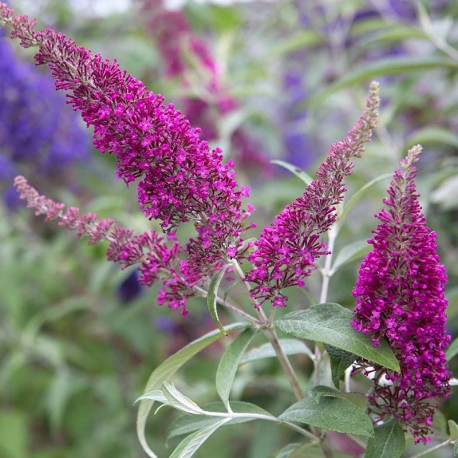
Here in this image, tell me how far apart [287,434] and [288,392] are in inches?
15.8

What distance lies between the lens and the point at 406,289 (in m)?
0.61

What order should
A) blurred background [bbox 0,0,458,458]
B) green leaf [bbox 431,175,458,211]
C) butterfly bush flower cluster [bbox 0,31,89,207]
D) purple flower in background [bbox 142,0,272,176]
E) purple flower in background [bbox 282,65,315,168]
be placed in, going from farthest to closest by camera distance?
purple flower in background [bbox 282,65,315,168] → purple flower in background [bbox 142,0,272,176] → butterfly bush flower cluster [bbox 0,31,89,207] → blurred background [bbox 0,0,458,458] → green leaf [bbox 431,175,458,211]

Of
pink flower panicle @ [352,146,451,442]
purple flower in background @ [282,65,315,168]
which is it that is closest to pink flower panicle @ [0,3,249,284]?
pink flower panicle @ [352,146,451,442]

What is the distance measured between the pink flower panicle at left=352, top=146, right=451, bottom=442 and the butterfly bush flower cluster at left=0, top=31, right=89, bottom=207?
4.55ft

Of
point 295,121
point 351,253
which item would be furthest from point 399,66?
point 295,121

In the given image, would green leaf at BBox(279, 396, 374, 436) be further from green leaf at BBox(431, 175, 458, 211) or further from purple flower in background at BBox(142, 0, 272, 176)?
purple flower in background at BBox(142, 0, 272, 176)

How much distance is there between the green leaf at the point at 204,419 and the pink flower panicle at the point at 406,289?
17 centimetres

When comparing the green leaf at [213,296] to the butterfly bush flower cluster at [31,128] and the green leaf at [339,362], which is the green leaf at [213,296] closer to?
the green leaf at [339,362]

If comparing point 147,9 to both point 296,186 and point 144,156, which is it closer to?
point 296,186

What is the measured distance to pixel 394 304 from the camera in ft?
2.02

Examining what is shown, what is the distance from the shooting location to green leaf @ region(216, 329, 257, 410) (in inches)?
26.6

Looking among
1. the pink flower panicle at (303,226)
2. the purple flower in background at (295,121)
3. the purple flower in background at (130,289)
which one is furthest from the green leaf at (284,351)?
the purple flower in background at (295,121)

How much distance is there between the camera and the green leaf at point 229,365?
2.22 feet

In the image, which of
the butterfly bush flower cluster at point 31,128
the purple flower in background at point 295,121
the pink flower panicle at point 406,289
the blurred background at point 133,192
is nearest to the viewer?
the pink flower panicle at point 406,289
